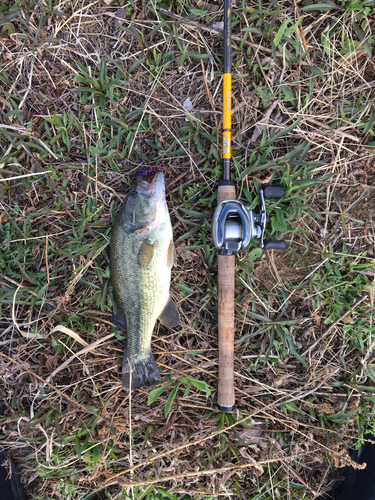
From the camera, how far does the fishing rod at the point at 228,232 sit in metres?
2.26

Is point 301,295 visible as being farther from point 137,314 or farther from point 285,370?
point 137,314

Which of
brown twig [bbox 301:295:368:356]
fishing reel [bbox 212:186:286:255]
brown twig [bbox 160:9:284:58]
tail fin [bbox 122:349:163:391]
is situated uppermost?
brown twig [bbox 160:9:284:58]

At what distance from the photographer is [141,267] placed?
2.41 m

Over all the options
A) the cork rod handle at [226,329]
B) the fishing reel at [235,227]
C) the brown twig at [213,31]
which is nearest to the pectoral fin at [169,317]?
the cork rod handle at [226,329]

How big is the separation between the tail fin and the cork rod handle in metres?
0.57

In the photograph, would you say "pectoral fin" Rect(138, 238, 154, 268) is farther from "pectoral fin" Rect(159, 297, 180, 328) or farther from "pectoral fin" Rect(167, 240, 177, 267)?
"pectoral fin" Rect(159, 297, 180, 328)

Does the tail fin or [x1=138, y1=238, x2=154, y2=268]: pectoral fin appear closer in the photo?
[x1=138, y1=238, x2=154, y2=268]: pectoral fin

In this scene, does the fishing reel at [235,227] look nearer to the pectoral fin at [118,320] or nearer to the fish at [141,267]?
the fish at [141,267]

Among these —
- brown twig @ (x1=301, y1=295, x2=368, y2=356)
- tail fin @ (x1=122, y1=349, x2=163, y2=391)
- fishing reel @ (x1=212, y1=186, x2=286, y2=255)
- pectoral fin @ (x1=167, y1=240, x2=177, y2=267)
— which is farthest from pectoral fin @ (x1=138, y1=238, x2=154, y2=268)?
brown twig @ (x1=301, y1=295, x2=368, y2=356)

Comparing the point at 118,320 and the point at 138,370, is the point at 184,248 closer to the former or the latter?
the point at 118,320

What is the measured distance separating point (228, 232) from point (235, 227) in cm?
7

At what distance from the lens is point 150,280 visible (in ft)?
7.98

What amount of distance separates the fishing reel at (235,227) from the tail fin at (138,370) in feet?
3.85

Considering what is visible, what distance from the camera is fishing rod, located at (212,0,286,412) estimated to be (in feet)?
7.43
